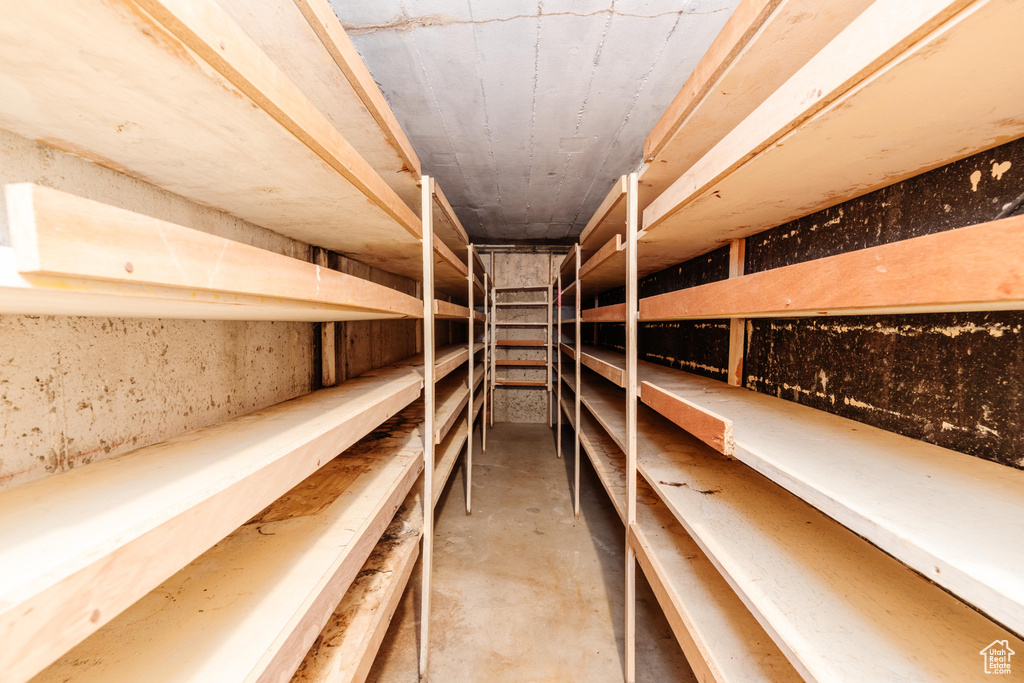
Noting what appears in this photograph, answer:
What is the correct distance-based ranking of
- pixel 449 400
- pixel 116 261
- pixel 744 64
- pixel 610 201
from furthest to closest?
1. pixel 449 400
2. pixel 610 201
3. pixel 744 64
4. pixel 116 261

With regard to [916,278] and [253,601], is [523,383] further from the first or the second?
[916,278]

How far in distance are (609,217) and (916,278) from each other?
1.62 metres

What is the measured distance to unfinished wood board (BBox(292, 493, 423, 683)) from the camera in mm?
874

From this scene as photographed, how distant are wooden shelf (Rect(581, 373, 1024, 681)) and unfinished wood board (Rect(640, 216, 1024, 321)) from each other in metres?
0.55

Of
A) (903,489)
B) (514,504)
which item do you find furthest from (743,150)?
(514,504)

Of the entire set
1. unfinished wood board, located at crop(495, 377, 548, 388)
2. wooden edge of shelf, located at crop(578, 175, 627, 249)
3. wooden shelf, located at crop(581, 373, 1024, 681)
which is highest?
wooden edge of shelf, located at crop(578, 175, 627, 249)

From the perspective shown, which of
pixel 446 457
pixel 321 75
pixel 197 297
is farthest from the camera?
pixel 446 457

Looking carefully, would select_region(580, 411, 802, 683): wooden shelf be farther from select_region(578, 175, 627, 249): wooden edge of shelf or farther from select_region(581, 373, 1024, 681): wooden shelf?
select_region(578, 175, 627, 249): wooden edge of shelf

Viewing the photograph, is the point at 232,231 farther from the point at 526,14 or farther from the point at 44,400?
the point at 526,14

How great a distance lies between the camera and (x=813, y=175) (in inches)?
35.8

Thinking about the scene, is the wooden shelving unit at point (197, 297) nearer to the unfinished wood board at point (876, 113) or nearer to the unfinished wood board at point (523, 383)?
the unfinished wood board at point (876, 113)

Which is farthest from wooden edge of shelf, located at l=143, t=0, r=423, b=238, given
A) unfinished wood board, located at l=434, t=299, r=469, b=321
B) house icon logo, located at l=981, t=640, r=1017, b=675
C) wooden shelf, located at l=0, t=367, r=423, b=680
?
house icon logo, located at l=981, t=640, r=1017, b=675

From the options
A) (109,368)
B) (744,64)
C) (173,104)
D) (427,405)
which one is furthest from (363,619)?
(744,64)

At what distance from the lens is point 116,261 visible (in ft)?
1.31
